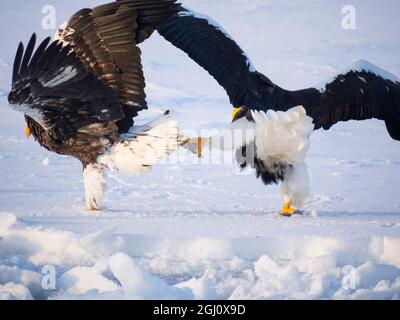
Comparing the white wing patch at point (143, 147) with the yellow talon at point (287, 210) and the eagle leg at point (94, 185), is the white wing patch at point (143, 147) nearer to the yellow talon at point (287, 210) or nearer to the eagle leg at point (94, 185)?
the eagle leg at point (94, 185)

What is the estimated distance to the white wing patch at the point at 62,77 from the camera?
14.3 ft

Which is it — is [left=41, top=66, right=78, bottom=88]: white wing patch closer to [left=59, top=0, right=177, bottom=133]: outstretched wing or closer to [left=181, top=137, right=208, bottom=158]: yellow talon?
[left=59, top=0, right=177, bottom=133]: outstretched wing

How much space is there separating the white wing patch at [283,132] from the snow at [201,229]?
42 centimetres

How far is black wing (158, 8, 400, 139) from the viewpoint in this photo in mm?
4922

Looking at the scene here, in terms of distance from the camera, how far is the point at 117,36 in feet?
14.4

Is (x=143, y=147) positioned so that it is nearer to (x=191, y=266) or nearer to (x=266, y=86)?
(x=266, y=86)

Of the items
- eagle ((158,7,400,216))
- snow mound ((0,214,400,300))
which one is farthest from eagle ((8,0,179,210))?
snow mound ((0,214,400,300))

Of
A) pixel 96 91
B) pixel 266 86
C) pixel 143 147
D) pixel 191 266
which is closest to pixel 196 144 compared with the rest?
pixel 143 147

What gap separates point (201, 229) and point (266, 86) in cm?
104

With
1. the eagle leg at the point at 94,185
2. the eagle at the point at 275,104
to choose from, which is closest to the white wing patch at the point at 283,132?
the eagle at the point at 275,104

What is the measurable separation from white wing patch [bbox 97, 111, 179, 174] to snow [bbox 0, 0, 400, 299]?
315 mm

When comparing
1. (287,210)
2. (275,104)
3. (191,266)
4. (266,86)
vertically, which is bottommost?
(191,266)

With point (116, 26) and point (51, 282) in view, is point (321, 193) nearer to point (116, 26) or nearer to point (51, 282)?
point (116, 26)

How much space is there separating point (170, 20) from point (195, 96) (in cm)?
370
